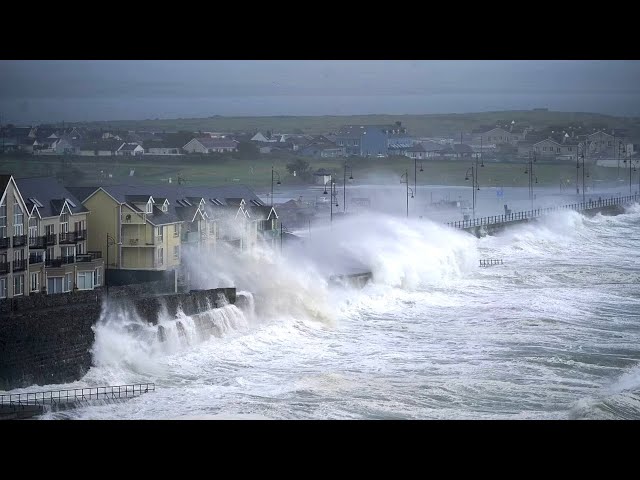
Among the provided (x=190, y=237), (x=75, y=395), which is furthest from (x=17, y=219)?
(x=190, y=237)

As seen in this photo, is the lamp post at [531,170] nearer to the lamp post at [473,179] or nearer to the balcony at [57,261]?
the lamp post at [473,179]

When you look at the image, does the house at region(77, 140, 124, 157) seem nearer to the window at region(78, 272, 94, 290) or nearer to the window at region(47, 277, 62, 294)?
the window at region(78, 272, 94, 290)

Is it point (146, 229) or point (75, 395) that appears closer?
point (75, 395)

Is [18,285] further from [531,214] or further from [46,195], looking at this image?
[531,214]

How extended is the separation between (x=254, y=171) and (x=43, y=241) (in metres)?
11.3

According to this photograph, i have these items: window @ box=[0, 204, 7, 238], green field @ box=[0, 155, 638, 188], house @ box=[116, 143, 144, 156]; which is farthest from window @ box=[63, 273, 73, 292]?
house @ box=[116, 143, 144, 156]

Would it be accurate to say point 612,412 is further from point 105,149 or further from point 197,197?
point 105,149

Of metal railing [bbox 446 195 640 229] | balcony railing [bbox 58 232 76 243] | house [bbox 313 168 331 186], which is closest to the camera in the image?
balcony railing [bbox 58 232 76 243]

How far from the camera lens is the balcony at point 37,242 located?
29.9ft

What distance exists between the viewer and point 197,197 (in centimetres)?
1207

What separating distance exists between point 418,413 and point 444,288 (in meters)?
6.74

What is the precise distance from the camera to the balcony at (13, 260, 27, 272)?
343 inches

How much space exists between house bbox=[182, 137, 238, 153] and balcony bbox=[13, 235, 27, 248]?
10.2 meters

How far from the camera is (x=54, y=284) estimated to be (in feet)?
30.4
